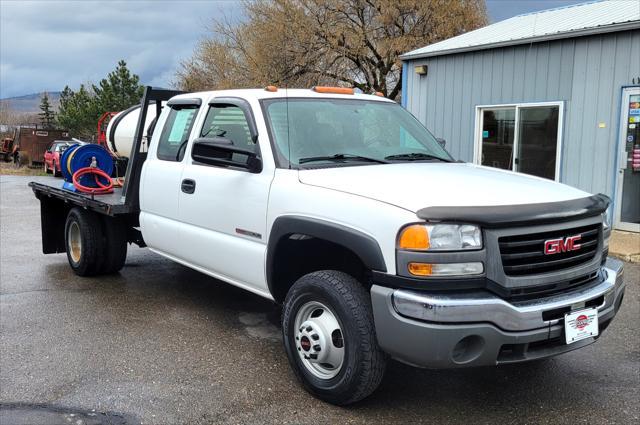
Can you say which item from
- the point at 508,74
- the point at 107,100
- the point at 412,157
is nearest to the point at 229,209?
the point at 412,157

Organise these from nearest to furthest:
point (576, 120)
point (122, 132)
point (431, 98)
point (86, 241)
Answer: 1. point (86, 241)
2. point (122, 132)
3. point (576, 120)
4. point (431, 98)

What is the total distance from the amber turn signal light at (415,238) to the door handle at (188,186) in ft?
7.35

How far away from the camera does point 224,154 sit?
175 inches

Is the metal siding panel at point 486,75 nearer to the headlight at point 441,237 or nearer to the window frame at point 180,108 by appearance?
the window frame at point 180,108

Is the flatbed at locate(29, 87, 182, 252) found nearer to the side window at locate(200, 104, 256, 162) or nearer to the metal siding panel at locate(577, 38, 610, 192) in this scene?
the side window at locate(200, 104, 256, 162)

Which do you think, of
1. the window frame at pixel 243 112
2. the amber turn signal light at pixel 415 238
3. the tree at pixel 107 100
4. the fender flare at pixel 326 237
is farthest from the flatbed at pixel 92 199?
the tree at pixel 107 100

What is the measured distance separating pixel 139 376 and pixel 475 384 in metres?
2.26

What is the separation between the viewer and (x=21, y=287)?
633 cm

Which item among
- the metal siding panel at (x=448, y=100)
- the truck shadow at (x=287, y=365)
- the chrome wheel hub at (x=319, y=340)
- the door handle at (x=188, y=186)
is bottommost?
the truck shadow at (x=287, y=365)

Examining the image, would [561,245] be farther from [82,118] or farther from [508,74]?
[82,118]

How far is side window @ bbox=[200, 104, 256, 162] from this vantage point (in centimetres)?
452

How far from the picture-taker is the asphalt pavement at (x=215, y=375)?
11.5ft

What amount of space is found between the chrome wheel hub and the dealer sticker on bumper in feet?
4.15

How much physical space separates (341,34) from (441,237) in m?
22.7
